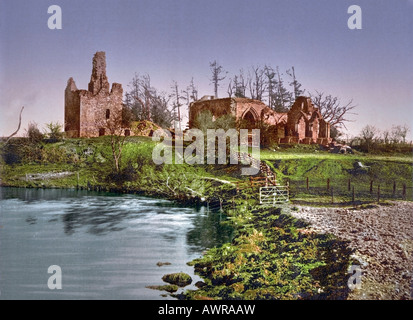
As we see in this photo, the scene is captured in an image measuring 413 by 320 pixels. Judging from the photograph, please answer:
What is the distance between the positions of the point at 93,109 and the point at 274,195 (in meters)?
4.75

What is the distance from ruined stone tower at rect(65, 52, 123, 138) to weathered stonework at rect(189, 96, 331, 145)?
6.05 ft

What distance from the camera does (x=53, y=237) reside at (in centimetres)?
651

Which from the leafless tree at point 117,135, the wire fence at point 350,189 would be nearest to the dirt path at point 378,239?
the wire fence at point 350,189

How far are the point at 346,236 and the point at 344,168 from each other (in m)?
1.63

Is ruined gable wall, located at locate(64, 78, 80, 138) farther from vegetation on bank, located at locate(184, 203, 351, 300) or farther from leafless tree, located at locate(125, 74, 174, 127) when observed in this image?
vegetation on bank, located at locate(184, 203, 351, 300)

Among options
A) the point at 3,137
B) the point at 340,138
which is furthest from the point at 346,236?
the point at 3,137

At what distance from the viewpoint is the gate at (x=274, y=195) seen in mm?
7070

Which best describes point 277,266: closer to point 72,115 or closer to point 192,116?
point 192,116

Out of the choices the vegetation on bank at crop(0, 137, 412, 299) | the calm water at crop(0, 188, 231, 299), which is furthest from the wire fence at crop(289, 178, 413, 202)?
the calm water at crop(0, 188, 231, 299)

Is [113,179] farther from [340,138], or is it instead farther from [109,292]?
[340,138]

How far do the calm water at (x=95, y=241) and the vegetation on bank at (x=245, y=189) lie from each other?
341 mm

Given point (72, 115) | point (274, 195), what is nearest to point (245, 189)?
point (274, 195)

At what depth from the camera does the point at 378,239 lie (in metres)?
5.68

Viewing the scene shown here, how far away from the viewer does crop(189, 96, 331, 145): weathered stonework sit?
7.80 metres
